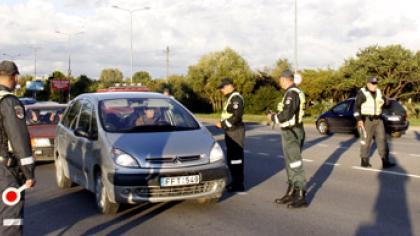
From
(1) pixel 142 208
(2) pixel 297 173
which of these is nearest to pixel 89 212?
(1) pixel 142 208

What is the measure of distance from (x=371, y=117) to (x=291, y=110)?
4.13 meters

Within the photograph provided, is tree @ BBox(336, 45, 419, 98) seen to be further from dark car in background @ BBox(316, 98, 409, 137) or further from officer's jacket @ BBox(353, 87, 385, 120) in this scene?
officer's jacket @ BBox(353, 87, 385, 120)

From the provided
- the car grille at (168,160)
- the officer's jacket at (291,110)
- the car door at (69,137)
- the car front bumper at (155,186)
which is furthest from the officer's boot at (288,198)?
the car door at (69,137)

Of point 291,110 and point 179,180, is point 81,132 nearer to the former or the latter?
point 179,180

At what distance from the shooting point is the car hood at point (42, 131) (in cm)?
1213

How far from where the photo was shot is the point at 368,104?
36.7 feet

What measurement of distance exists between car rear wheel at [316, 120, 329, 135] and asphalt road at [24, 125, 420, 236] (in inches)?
417

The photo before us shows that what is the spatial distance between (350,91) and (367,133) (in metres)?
35.7

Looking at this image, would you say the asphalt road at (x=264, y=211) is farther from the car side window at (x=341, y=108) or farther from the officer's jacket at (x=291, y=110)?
the car side window at (x=341, y=108)

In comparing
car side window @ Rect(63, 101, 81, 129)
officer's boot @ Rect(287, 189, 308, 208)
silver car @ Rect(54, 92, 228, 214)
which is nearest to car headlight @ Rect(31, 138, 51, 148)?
car side window @ Rect(63, 101, 81, 129)

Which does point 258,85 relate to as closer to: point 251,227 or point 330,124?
point 330,124

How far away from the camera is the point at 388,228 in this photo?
253 inches

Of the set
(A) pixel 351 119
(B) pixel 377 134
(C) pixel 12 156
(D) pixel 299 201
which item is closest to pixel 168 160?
(D) pixel 299 201

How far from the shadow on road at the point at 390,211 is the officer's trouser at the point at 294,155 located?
1.03 metres
